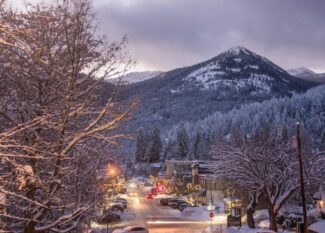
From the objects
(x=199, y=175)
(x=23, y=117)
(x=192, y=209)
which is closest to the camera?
(x=23, y=117)

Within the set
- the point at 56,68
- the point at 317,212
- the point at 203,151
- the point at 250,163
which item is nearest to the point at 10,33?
the point at 56,68

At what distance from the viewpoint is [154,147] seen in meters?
189

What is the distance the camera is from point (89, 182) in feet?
47.0

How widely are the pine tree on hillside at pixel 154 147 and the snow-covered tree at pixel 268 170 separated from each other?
14778cm

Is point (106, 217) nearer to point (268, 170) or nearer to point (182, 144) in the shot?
point (268, 170)

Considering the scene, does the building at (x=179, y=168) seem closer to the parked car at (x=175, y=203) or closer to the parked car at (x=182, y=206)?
the parked car at (x=175, y=203)

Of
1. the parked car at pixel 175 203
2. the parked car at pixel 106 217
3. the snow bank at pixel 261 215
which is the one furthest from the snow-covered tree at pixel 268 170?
the parked car at pixel 175 203

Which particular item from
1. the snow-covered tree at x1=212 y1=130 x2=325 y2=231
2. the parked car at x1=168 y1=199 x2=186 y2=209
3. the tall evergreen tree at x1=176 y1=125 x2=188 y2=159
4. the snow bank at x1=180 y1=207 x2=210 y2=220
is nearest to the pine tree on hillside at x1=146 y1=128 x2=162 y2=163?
the tall evergreen tree at x1=176 y1=125 x2=188 y2=159

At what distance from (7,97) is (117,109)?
Result: 2.61 metres

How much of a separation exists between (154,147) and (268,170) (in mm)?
152353

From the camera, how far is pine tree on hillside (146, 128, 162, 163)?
616 feet

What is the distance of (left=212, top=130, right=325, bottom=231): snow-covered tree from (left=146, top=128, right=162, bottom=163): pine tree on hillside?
148 meters

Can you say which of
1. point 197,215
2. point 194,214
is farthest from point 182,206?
point 197,215

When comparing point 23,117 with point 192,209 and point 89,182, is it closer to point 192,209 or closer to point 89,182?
point 89,182
